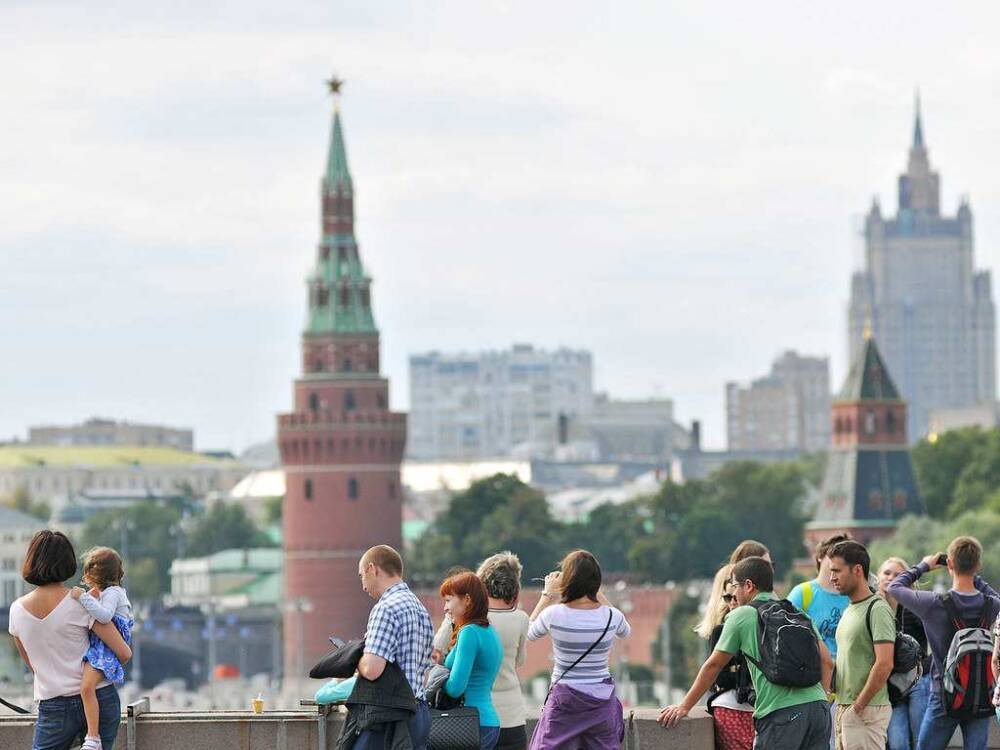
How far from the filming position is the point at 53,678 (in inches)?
670

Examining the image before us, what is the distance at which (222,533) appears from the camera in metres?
169

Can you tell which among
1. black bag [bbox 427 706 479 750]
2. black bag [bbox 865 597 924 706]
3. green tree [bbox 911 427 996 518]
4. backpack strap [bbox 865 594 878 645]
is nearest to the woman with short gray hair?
black bag [bbox 427 706 479 750]

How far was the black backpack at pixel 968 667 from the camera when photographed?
1798cm

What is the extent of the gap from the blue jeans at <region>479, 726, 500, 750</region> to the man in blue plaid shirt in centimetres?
43

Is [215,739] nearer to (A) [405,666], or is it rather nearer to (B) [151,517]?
(A) [405,666]

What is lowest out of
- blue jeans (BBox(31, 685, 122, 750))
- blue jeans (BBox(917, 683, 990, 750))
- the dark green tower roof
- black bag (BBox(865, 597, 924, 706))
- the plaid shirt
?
blue jeans (BBox(917, 683, 990, 750))

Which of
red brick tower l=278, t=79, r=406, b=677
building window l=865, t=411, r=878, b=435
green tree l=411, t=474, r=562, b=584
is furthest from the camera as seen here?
green tree l=411, t=474, r=562, b=584

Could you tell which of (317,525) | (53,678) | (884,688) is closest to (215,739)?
(53,678)

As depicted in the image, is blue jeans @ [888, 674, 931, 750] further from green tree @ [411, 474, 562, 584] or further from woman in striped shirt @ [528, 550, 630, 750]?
green tree @ [411, 474, 562, 584]

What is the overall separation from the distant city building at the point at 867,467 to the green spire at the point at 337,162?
1946 centimetres

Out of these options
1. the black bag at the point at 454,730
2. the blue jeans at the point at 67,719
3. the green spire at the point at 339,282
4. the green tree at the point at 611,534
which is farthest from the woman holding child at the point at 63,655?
the green tree at the point at 611,534

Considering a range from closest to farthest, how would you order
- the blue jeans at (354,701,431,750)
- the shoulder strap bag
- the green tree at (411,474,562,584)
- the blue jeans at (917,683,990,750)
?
the blue jeans at (354,701,431,750)
the shoulder strap bag
the blue jeans at (917,683,990,750)
the green tree at (411,474,562,584)

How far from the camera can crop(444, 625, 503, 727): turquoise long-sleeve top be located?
1706 cm

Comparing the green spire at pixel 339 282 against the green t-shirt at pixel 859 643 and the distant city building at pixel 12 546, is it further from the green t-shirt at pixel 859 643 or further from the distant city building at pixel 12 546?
the green t-shirt at pixel 859 643
